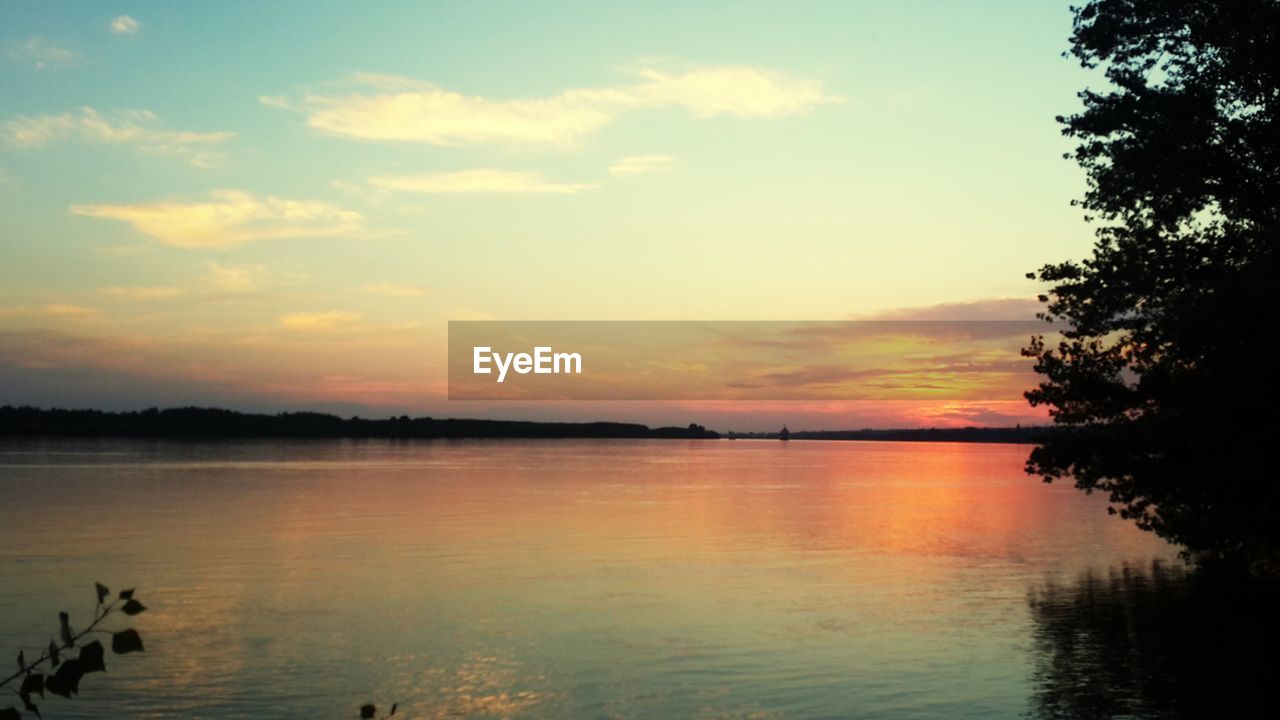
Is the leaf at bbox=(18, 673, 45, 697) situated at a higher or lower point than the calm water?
higher

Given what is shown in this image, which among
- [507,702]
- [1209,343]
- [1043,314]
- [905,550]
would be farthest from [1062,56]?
[905,550]

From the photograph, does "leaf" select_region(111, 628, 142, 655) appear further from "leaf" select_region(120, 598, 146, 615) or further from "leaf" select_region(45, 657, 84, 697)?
"leaf" select_region(45, 657, 84, 697)

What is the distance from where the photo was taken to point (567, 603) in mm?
31656

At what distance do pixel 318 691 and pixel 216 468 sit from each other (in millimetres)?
101160

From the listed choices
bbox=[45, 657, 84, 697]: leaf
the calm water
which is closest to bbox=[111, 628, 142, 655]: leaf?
bbox=[45, 657, 84, 697]: leaf

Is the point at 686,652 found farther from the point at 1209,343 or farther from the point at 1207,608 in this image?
the point at 1207,608

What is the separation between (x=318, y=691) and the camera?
69.4 ft

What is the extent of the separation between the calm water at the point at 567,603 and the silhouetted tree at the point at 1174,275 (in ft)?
14.5

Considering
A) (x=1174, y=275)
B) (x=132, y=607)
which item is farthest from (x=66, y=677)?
(x=1174, y=275)

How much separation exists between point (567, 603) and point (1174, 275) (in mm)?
17695

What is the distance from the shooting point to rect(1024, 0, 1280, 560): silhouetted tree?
70.7 feet

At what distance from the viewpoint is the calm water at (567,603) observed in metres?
21.1

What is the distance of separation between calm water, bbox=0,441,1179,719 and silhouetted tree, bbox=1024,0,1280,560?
4418 mm

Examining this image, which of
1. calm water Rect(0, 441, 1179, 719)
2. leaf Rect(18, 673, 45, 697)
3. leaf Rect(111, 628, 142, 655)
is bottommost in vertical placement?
calm water Rect(0, 441, 1179, 719)
